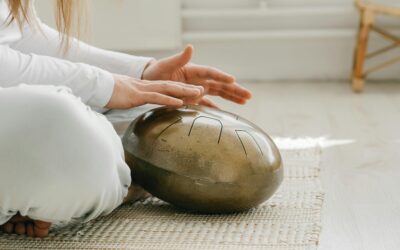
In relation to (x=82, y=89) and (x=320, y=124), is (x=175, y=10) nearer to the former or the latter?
(x=320, y=124)

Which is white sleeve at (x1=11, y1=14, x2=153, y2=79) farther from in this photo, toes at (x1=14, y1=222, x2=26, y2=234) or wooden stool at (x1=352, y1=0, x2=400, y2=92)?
wooden stool at (x1=352, y1=0, x2=400, y2=92)

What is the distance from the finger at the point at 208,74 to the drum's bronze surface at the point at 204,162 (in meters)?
0.19

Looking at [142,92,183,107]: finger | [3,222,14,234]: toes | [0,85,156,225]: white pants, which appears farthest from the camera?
[142,92,183,107]: finger

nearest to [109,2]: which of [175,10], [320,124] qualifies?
[175,10]

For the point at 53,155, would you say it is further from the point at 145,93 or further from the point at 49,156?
the point at 145,93

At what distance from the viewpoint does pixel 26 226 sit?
1.08 metres

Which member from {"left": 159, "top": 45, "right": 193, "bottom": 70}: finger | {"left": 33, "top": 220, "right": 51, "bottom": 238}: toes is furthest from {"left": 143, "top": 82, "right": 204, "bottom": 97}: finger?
{"left": 33, "top": 220, "right": 51, "bottom": 238}: toes

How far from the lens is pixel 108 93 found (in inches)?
47.5

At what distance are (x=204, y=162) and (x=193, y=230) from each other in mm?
107

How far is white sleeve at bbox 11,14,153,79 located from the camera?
1426 mm

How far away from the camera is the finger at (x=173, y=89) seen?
1214 millimetres

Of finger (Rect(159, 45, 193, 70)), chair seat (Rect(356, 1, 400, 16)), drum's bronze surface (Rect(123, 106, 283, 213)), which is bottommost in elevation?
chair seat (Rect(356, 1, 400, 16))

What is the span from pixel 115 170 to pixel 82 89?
0.71 ft

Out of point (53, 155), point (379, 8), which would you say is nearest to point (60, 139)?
point (53, 155)
